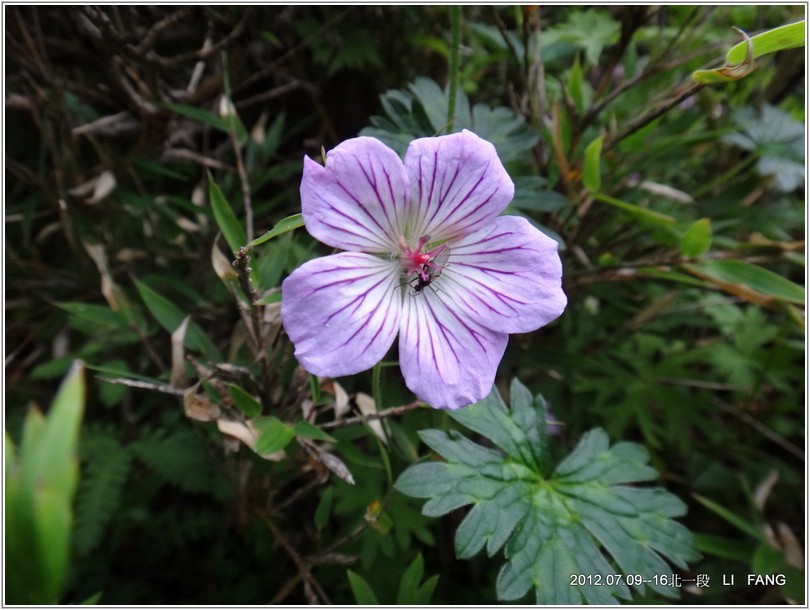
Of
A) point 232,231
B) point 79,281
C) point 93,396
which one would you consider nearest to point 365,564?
point 232,231

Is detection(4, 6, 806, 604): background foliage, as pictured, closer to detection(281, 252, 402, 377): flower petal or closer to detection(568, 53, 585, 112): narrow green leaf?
detection(568, 53, 585, 112): narrow green leaf

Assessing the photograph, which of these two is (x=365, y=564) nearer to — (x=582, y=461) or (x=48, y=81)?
(x=582, y=461)

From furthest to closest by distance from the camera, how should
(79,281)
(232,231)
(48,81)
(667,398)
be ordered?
(667,398) < (79,281) < (48,81) < (232,231)

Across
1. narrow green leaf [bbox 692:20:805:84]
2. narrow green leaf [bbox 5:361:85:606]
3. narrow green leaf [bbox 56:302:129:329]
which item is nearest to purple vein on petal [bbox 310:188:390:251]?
narrow green leaf [bbox 5:361:85:606]

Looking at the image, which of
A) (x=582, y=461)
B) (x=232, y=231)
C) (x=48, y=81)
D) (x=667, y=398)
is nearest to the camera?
(x=232, y=231)

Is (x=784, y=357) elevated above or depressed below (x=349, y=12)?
below

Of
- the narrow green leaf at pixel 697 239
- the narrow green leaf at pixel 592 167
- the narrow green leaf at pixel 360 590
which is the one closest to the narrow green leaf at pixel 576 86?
the narrow green leaf at pixel 592 167

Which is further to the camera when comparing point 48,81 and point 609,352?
point 609,352

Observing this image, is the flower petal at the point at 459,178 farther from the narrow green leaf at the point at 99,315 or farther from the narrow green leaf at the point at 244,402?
the narrow green leaf at the point at 99,315
